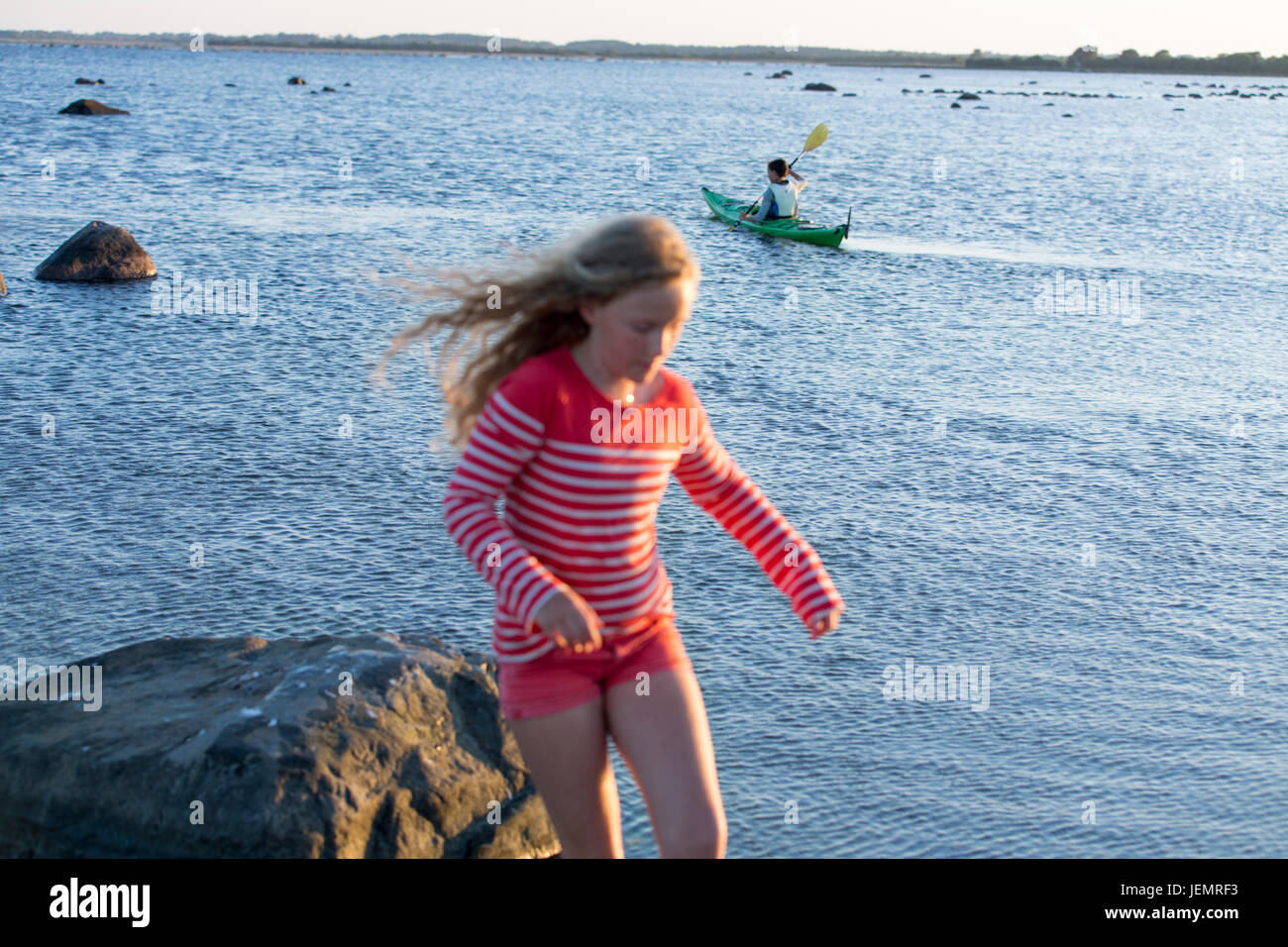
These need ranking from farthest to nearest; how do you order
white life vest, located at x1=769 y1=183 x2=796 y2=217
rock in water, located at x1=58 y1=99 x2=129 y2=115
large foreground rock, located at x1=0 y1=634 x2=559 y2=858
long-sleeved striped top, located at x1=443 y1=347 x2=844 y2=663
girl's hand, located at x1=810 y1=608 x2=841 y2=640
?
rock in water, located at x1=58 y1=99 x2=129 y2=115 → white life vest, located at x1=769 y1=183 x2=796 y2=217 → large foreground rock, located at x1=0 y1=634 x2=559 y2=858 → girl's hand, located at x1=810 y1=608 x2=841 y2=640 → long-sleeved striped top, located at x1=443 y1=347 x2=844 y2=663

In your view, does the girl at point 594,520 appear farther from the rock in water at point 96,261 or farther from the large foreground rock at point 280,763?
the rock in water at point 96,261

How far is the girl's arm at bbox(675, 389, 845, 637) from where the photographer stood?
2943 millimetres

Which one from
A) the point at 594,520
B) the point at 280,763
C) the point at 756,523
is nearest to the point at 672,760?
the point at 594,520

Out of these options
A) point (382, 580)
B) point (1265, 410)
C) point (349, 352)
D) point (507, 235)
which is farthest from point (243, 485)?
point (507, 235)

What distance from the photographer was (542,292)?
9.22 ft

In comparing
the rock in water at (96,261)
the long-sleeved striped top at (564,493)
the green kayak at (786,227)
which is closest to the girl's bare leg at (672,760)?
the long-sleeved striped top at (564,493)

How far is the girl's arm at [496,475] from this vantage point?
2.57m

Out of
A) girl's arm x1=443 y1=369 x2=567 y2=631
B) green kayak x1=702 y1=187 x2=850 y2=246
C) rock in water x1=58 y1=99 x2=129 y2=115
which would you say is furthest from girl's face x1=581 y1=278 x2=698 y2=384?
rock in water x1=58 y1=99 x2=129 y2=115

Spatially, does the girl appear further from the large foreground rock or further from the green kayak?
the green kayak

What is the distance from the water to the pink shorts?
1637mm

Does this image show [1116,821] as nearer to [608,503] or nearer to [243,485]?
[608,503]

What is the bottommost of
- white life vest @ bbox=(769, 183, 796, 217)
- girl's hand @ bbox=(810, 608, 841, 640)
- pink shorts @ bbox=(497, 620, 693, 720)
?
white life vest @ bbox=(769, 183, 796, 217)

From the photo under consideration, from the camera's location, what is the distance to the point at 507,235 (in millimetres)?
19375
